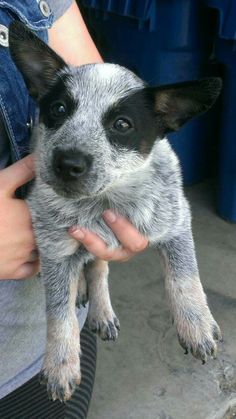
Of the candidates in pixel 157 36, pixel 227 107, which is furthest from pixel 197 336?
pixel 157 36

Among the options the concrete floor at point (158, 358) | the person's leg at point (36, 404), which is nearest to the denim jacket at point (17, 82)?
the person's leg at point (36, 404)

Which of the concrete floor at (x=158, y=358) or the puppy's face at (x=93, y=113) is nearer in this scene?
the puppy's face at (x=93, y=113)

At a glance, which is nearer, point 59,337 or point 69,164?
point 69,164

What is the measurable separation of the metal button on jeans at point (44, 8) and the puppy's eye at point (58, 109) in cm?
31

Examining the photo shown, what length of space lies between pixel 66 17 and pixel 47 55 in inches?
13.3

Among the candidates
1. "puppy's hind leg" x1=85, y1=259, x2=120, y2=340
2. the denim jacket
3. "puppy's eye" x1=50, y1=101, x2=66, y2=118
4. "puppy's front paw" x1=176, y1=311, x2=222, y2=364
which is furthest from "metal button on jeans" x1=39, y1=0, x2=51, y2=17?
"puppy's front paw" x1=176, y1=311, x2=222, y2=364

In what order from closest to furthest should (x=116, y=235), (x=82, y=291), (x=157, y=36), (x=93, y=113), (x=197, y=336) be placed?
1. (x=93, y=113)
2. (x=116, y=235)
3. (x=197, y=336)
4. (x=82, y=291)
5. (x=157, y=36)

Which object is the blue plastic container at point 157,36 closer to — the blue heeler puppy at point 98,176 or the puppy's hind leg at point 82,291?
the puppy's hind leg at point 82,291

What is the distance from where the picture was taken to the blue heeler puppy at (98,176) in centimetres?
146

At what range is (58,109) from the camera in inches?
60.0

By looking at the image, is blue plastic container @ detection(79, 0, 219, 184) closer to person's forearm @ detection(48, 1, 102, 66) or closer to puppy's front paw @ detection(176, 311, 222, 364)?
person's forearm @ detection(48, 1, 102, 66)

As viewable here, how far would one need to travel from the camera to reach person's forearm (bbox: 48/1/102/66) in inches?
72.2

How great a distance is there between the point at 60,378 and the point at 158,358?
1.18m

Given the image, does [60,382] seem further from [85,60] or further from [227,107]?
[227,107]
